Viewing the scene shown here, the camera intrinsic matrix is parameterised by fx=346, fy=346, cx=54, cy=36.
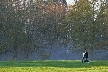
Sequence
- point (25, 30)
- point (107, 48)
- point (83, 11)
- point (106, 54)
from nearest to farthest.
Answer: point (83, 11) < point (107, 48) < point (25, 30) < point (106, 54)

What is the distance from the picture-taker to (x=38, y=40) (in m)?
78.1

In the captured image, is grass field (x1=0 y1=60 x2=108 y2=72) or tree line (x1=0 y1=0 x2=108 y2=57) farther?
tree line (x1=0 y1=0 x2=108 y2=57)

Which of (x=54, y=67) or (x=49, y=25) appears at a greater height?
(x=49, y=25)

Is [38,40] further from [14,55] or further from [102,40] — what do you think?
[102,40]

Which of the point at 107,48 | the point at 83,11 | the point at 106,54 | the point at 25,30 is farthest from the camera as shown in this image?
the point at 106,54

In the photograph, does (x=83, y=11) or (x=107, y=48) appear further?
(x=107, y=48)

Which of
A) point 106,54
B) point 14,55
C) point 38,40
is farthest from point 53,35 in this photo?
point 106,54

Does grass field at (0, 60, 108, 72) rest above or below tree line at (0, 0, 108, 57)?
below

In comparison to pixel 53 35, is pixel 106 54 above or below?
below

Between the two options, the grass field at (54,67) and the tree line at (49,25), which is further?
the tree line at (49,25)

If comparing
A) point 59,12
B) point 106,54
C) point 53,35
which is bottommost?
point 106,54

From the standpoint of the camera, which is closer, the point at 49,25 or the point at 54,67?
the point at 54,67

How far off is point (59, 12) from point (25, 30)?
925 cm

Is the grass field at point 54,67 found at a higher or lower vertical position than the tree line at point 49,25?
lower
